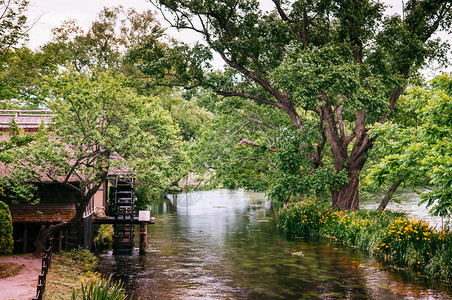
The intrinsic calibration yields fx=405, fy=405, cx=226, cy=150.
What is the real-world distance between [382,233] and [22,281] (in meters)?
13.5

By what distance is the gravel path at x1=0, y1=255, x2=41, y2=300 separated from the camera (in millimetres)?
10125

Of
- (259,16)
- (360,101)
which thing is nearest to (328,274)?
(360,101)

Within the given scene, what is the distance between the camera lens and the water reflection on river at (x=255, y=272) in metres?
12.4

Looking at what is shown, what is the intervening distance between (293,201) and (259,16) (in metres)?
11.5

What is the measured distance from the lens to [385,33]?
20797 mm

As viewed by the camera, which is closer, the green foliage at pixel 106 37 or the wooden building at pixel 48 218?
the wooden building at pixel 48 218

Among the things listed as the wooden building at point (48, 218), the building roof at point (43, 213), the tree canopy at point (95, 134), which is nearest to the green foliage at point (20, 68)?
the tree canopy at point (95, 134)

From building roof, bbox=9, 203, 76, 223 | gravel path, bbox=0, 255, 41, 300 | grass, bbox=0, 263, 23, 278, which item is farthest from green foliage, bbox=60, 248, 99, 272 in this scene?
grass, bbox=0, 263, 23, 278

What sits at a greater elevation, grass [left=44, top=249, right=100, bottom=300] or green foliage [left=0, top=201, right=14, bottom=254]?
green foliage [left=0, top=201, right=14, bottom=254]

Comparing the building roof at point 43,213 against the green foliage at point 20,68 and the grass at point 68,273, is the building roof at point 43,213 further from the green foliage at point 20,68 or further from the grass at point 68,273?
the green foliage at point 20,68

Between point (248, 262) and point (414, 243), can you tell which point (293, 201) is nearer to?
point (248, 262)

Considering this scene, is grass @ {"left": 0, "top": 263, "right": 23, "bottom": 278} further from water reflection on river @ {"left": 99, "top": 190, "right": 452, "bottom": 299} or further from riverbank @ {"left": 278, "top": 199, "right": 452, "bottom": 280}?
riverbank @ {"left": 278, "top": 199, "right": 452, "bottom": 280}

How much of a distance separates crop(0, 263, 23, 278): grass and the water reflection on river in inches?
125

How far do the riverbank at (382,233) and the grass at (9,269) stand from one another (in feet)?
43.5
